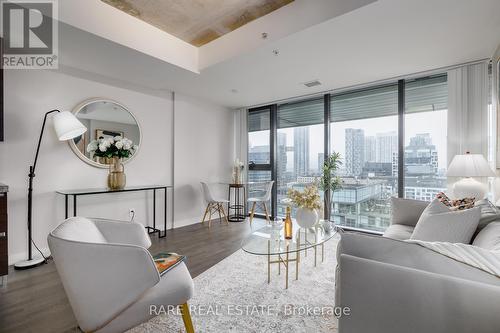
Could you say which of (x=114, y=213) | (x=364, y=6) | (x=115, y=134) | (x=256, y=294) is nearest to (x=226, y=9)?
(x=364, y=6)

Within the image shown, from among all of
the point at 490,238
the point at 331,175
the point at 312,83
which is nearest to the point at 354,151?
the point at 331,175

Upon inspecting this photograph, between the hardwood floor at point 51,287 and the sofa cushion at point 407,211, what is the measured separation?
6.39ft

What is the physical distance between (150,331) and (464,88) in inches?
167

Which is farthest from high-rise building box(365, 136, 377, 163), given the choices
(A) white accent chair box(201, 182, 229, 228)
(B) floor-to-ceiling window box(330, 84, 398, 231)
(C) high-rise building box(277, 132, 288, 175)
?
(A) white accent chair box(201, 182, 229, 228)

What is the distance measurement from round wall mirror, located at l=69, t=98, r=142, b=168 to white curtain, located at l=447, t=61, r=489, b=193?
14.2 ft

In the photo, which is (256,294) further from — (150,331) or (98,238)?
(98,238)

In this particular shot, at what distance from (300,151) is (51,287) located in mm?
4056

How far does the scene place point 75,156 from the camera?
3.15 meters

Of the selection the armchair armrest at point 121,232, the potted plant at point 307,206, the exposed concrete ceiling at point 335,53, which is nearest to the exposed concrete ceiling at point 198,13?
the exposed concrete ceiling at point 335,53

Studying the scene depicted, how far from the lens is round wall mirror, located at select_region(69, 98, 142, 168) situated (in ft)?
10.4

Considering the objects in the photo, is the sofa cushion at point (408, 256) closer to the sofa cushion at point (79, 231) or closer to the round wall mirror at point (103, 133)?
the sofa cushion at point (79, 231)

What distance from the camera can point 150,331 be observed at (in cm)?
157

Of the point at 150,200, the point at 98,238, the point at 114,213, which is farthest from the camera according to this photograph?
the point at 150,200

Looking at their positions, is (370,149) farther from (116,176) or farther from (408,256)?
(116,176)
